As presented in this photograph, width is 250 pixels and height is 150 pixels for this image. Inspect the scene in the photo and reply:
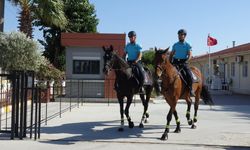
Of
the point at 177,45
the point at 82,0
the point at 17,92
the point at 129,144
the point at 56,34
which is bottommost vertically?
the point at 129,144

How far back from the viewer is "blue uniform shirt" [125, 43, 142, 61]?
41.2 ft

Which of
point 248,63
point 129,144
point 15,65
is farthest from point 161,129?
point 248,63

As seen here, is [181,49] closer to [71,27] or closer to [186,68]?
[186,68]

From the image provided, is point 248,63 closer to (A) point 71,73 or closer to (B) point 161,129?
(A) point 71,73

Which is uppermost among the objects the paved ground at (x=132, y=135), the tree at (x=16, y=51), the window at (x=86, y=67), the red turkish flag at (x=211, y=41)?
the red turkish flag at (x=211, y=41)

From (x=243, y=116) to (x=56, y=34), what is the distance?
988 inches

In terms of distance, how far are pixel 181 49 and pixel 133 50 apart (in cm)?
137

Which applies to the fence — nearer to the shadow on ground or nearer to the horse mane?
the shadow on ground

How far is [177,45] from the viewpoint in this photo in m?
12.3

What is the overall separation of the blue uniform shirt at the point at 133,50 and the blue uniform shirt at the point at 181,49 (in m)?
1.02

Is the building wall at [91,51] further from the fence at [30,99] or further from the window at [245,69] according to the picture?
the window at [245,69]

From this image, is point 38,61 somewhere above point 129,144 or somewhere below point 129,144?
above

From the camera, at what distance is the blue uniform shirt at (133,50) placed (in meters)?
12.6

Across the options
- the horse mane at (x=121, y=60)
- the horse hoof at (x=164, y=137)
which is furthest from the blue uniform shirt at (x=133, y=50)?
the horse hoof at (x=164, y=137)
